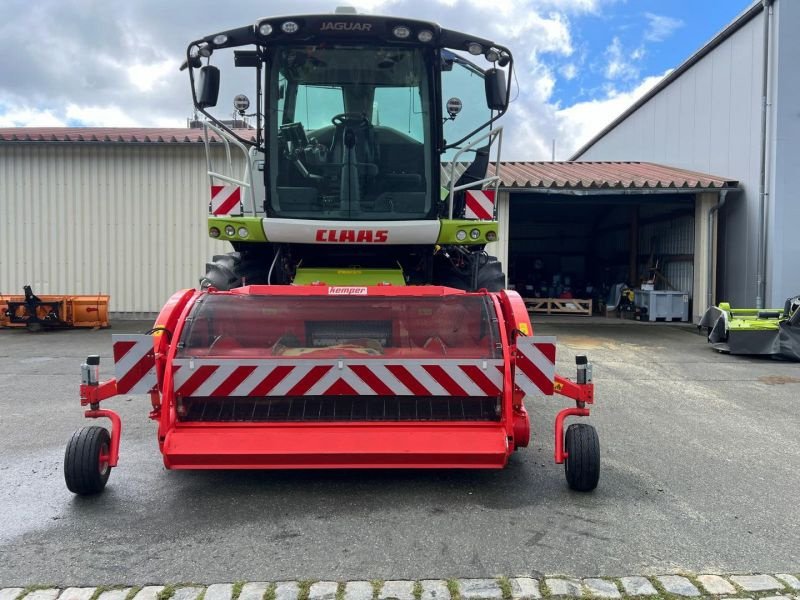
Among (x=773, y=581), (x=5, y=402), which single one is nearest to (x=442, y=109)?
(x=773, y=581)

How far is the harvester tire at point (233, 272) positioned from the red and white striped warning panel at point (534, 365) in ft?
8.27

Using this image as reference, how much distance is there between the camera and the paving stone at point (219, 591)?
8.18ft

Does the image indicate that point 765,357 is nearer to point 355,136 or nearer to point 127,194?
point 355,136

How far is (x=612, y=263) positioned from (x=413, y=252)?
46.5 ft

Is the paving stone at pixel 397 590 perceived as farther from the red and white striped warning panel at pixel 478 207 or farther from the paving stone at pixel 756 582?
the red and white striped warning panel at pixel 478 207

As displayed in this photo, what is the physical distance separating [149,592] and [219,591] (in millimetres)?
283

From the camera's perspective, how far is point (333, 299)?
3975mm

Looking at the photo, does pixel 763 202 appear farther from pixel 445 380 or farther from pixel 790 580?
pixel 790 580

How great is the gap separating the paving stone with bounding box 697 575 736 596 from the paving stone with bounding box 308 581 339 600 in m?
1.54

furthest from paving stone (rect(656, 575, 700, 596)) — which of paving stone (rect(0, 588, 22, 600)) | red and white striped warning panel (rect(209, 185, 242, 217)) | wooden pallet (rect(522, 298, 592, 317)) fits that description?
wooden pallet (rect(522, 298, 592, 317))

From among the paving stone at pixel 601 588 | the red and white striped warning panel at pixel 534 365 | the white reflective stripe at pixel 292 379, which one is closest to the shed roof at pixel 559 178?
the red and white striped warning panel at pixel 534 365

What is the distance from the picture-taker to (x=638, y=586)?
2596 millimetres

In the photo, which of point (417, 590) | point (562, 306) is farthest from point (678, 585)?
point (562, 306)

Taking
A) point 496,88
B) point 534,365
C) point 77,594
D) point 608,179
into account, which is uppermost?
point 608,179
